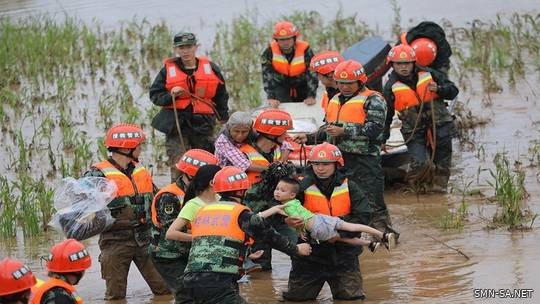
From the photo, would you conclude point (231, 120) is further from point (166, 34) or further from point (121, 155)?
point (166, 34)

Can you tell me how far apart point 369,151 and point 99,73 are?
8415mm

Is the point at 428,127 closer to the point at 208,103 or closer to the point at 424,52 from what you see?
the point at 424,52

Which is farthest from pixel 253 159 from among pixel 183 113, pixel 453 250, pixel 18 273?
pixel 18 273

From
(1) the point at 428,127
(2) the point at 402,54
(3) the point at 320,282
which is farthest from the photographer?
(1) the point at 428,127

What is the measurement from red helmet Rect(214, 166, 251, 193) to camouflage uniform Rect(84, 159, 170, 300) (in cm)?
158

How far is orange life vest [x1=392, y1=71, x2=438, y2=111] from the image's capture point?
41.7 feet

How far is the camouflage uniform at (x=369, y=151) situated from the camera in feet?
37.5

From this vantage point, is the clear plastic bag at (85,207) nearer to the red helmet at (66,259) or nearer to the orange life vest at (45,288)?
the red helmet at (66,259)

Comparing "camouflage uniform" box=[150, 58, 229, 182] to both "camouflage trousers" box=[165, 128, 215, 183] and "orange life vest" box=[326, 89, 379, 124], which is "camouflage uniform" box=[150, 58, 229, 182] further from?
"orange life vest" box=[326, 89, 379, 124]

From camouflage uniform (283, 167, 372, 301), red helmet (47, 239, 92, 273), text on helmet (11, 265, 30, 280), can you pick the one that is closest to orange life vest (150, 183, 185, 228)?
camouflage uniform (283, 167, 372, 301)

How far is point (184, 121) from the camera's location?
13336mm

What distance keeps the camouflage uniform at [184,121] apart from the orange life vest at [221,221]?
14.6 ft
